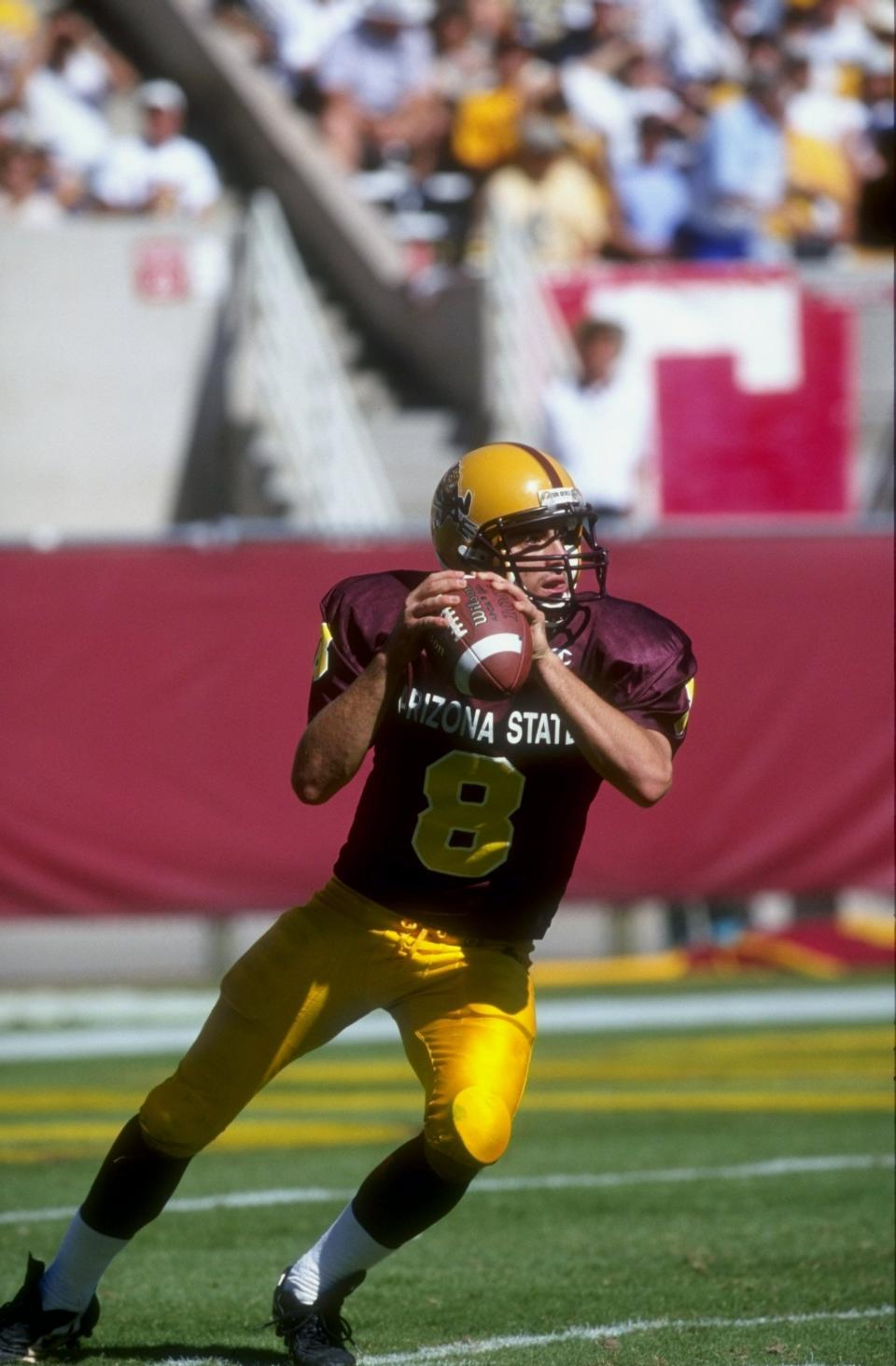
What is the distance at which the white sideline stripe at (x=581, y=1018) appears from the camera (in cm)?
920

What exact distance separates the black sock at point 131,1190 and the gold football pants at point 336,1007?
0.03 metres

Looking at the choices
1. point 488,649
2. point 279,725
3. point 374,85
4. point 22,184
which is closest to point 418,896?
point 488,649

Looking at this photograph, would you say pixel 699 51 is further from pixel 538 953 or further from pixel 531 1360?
pixel 531 1360

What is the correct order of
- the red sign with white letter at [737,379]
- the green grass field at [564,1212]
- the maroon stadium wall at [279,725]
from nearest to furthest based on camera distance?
the green grass field at [564,1212], the maroon stadium wall at [279,725], the red sign with white letter at [737,379]

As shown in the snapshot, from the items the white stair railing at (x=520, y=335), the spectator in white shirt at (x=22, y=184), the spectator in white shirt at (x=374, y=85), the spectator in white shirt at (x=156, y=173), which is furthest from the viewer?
the spectator in white shirt at (x=374, y=85)

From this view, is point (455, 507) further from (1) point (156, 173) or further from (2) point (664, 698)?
(1) point (156, 173)

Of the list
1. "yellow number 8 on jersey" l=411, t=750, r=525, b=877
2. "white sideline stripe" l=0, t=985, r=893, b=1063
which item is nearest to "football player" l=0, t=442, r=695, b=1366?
"yellow number 8 on jersey" l=411, t=750, r=525, b=877

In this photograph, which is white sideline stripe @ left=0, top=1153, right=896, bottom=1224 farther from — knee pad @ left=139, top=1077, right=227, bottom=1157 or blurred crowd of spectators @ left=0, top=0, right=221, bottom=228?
blurred crowd of spectators @ left=0, top=0, right=221, bottom=228

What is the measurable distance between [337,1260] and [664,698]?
1.18 meters

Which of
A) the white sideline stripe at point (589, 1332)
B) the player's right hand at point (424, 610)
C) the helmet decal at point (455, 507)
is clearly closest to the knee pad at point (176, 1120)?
the white sideline stripe at point (589, 1332)

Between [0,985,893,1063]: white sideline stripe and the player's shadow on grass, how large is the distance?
15.0 feet

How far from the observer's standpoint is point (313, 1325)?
13.1 feet

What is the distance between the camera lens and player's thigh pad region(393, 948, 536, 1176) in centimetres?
385

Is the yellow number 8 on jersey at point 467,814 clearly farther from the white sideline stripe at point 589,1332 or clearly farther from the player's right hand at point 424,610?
the white sideline stripe at point 589,1332
